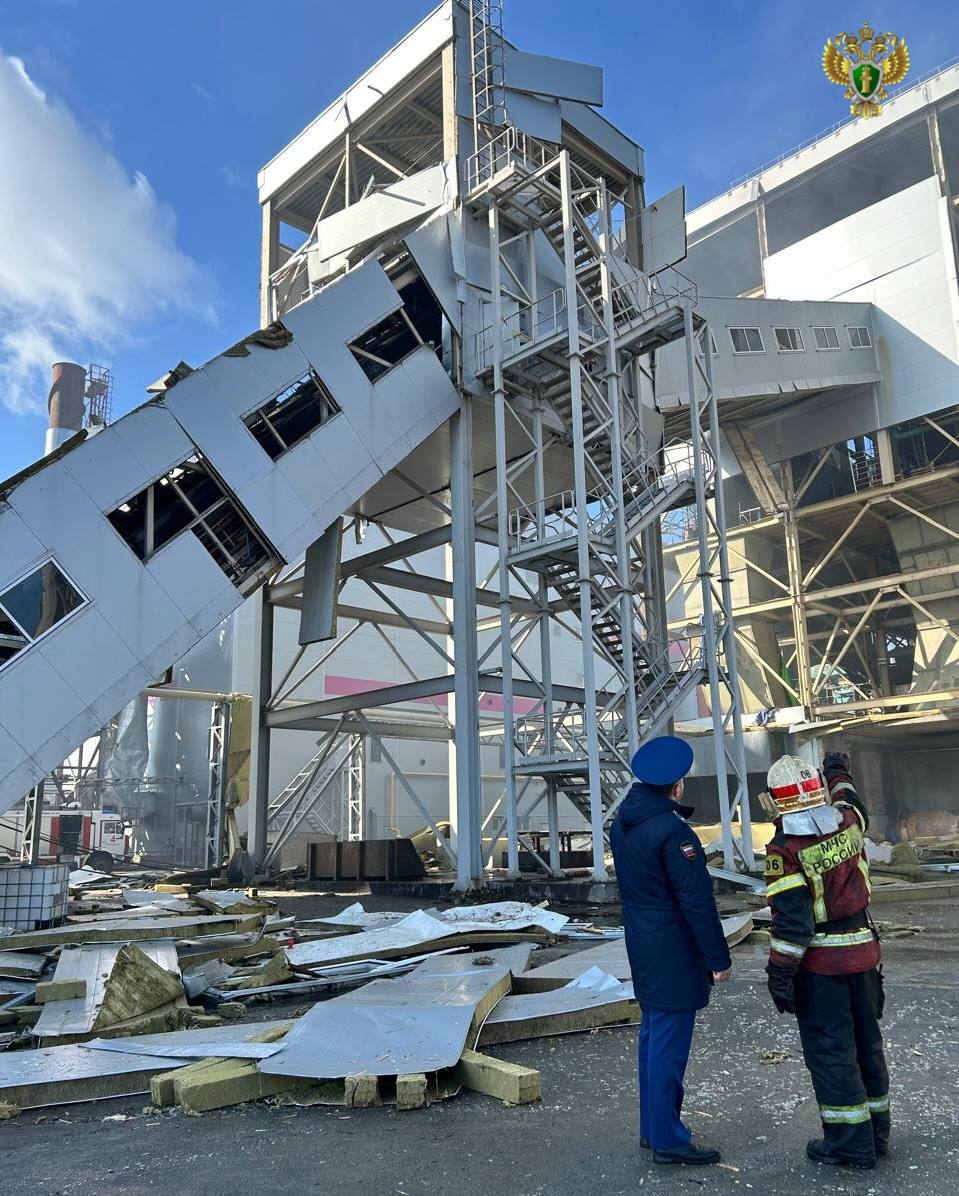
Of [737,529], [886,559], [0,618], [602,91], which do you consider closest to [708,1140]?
[0,618]

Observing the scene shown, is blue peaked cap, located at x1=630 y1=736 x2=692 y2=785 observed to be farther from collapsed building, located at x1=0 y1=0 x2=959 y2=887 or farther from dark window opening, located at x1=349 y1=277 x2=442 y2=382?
dark window opening, located at x1=349 y1=277 x2=442 y2=382

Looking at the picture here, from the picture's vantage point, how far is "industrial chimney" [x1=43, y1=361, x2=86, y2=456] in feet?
136

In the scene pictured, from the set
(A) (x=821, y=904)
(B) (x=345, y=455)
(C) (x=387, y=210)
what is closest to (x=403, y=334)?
(B) (x=345, y=455)

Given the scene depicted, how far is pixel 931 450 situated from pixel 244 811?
25.7 m

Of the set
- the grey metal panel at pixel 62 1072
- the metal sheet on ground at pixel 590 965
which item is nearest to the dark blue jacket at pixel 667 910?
Answer: the metal sheet on ground at pixel 590 965

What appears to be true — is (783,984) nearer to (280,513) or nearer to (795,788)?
(795,788)

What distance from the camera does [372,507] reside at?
69.3 ft

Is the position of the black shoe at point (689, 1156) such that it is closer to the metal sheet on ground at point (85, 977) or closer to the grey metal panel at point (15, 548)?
the metal sheet on ground at point (85, 977)

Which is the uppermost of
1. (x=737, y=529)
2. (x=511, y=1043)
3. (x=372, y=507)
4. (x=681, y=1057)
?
(x=737, y=529)

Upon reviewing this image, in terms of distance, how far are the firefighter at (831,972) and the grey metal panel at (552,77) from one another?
1755cm

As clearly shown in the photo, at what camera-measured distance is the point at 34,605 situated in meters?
11.4

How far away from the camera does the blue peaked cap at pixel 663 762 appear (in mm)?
4157

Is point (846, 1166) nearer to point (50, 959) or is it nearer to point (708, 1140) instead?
point (708, 1140)

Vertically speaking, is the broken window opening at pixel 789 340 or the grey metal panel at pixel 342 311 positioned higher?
the broken window opening at pixel 789 340
